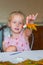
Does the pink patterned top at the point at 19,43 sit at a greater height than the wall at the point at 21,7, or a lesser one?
lesser

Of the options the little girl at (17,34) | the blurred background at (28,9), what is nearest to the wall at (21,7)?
the blurred background at (28,9)

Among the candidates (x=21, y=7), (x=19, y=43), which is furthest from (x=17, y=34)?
(x=21, y=7)

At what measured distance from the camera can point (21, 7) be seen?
3.06 m

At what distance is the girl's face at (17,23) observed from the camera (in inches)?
61.4

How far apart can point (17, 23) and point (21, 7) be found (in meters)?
1.52

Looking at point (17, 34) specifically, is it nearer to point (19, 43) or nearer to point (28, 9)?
point (19, 43)

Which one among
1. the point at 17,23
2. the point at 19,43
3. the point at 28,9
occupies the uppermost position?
the point at 28,9

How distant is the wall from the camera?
300cm

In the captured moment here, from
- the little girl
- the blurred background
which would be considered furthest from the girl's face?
the blurred background

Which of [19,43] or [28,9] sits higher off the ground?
[28,9]

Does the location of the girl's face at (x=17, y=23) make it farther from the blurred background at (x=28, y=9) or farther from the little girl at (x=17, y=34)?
the blurred background at (x=28, y=9)

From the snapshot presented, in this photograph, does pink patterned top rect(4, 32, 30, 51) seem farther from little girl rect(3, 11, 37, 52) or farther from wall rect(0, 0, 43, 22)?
wall rect(0, 0, 43, 22)

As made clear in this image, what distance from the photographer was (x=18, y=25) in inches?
61.2

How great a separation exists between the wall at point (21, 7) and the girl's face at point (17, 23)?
1.44 meters
